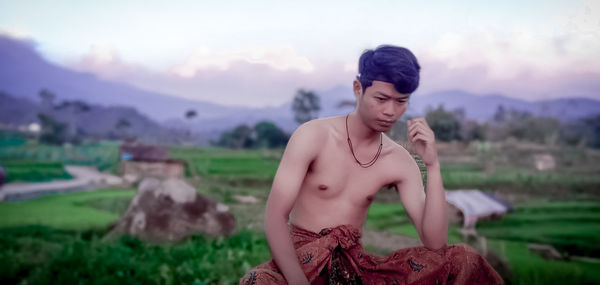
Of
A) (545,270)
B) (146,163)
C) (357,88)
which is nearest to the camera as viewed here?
(357,88)

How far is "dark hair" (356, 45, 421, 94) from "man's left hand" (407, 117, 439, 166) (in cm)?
22

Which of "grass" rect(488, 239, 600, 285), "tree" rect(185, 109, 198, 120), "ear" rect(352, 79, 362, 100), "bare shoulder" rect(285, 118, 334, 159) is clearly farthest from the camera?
"tree" rect(185, 109, 198, 120)

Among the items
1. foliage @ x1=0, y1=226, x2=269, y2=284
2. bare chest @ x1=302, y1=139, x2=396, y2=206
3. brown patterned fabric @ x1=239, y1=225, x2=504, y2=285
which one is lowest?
foliage @ x1=0, y1=226, x2=269, y2=284

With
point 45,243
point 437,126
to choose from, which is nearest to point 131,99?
point 45,243

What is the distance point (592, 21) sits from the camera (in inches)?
164

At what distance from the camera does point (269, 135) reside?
708 cm

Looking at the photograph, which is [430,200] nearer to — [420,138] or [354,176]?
[420,138]

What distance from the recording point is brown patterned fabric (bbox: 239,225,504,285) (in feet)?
7.22

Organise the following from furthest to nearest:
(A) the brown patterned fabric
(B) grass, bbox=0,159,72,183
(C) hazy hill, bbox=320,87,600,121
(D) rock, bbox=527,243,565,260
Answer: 1. (B) grass, bbox=0,159,72,183
2. (C) hazy hill, bbox=320,87,600,121
3. (D) rock, bbox=527,243,565,260
4. (A) the brown patterned fabric

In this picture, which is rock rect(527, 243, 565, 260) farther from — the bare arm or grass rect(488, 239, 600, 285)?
the bare arm

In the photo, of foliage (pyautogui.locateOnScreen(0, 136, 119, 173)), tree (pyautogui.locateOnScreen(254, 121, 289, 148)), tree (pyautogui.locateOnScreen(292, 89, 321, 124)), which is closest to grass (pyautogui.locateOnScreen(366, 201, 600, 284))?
tree (pyautogui.locateOnScreen(292, 89, 321, 124))

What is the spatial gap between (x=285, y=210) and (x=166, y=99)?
5719 mm

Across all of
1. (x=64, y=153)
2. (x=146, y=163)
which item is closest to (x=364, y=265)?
(x=146, y=163)

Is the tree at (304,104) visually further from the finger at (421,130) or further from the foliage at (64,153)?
the finger at (421,130)
